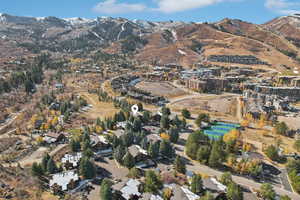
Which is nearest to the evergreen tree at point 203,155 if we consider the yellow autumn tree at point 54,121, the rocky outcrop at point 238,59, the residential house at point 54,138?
the residential house at point 54,138

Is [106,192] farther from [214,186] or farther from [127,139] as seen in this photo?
[127,139]

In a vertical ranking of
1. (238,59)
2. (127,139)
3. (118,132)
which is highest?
(238,59)

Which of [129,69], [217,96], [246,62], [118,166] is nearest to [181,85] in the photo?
[217,96]

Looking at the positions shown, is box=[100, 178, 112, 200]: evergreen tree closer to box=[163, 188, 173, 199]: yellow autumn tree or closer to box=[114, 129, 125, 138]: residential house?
box=[163, 188, 173, 199]: yellow autumn tree

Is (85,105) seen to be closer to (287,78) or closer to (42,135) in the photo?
(42,135)

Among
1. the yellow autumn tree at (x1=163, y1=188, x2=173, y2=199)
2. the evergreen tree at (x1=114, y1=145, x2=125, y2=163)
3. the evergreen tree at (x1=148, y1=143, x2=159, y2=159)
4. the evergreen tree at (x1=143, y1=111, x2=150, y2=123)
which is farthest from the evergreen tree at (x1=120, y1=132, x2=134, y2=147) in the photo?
the yellow autumn tree at (x1=163, y1=188, x2=173, y2=199)

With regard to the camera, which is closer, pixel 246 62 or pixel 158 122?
pixel 158 122

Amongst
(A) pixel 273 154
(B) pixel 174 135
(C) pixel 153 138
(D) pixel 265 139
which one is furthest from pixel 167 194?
(D) pixel 265 139
